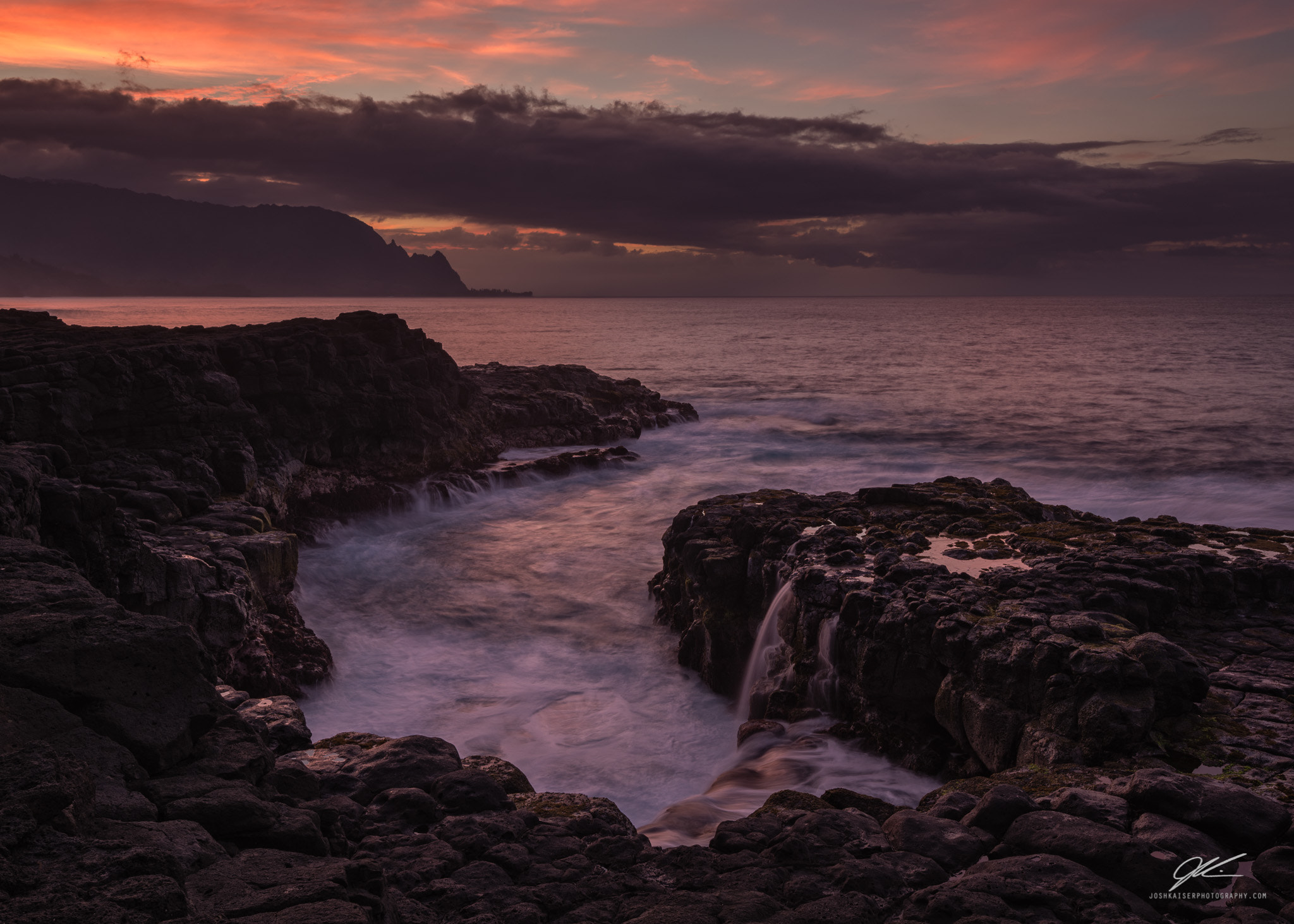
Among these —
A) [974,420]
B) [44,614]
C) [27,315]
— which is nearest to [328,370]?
[27,315]

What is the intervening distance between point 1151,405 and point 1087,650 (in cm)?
4832

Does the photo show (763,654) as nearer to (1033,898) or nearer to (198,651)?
(1033,898)

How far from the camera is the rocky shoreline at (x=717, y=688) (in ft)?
18.9

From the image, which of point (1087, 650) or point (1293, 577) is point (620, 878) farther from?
point (1293, 577)

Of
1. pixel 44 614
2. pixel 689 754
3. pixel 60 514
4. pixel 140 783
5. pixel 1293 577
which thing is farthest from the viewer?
pixel 689 754

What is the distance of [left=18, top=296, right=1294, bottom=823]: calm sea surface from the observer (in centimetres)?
1479

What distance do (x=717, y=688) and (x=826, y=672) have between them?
3.24 meters

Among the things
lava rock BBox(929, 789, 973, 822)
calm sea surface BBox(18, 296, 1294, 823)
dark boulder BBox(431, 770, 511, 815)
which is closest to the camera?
dark boulder BBox(431, 770, 511, 815)

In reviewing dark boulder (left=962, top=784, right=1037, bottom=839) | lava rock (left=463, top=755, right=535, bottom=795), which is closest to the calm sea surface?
lava rock (left=463, top=755, right=535, bottom=795)

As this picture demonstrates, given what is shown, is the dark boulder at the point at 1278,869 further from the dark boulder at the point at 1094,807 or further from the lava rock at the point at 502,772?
the lava rock at the point at 502,772

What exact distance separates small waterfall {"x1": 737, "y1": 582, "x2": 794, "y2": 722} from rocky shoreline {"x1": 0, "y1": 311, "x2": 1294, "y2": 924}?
0.52 ft

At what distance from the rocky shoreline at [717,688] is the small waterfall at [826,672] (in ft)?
0.17

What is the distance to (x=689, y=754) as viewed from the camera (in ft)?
45.5

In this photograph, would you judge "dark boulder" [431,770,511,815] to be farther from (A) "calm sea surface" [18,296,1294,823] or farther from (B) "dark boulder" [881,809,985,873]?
(A) "calm sea surface" [18,296,1294,823]
